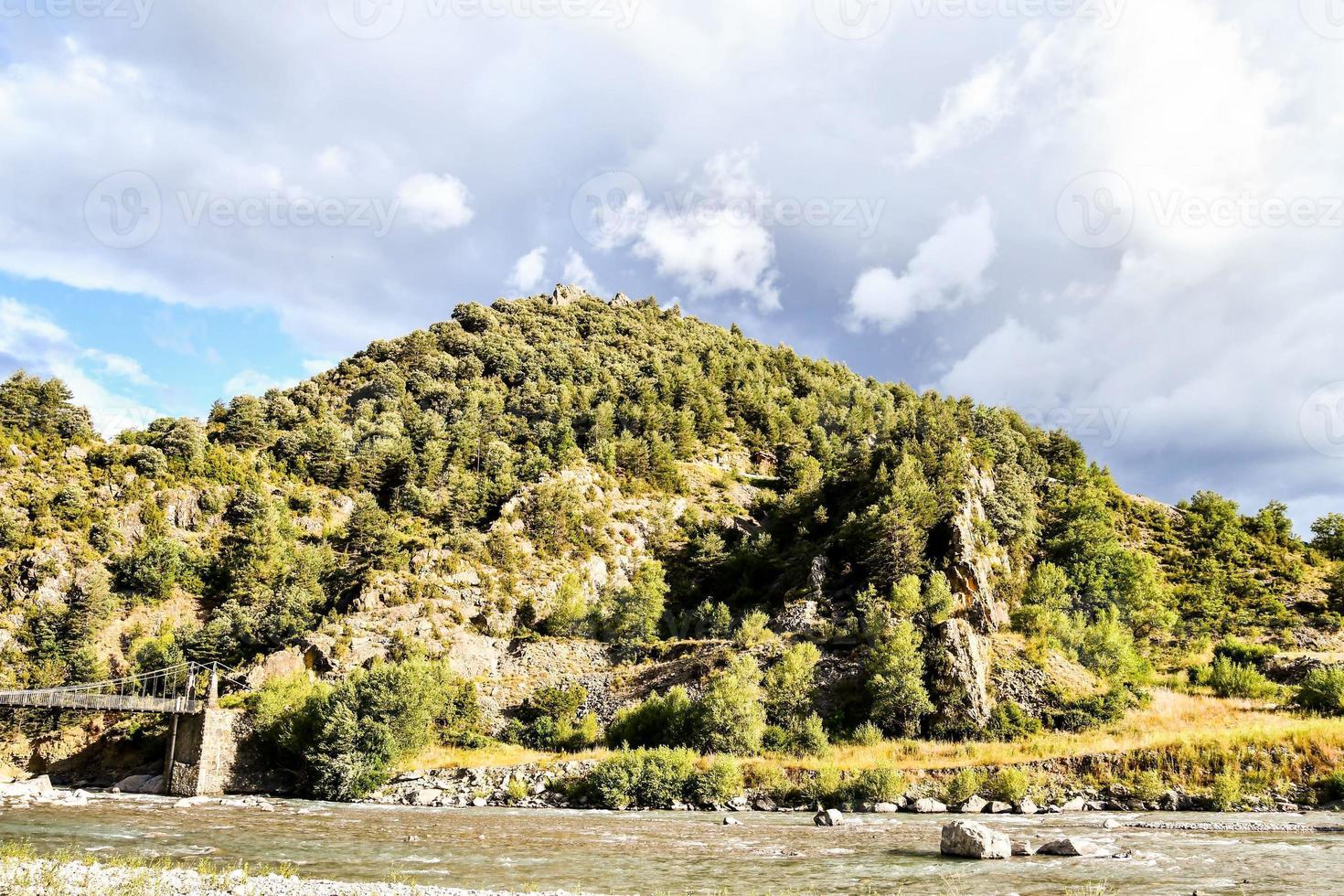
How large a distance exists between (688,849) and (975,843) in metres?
9.23

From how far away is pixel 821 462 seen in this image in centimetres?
11600

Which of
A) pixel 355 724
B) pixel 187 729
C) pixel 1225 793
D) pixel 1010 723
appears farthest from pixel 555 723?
pixel 1225 793

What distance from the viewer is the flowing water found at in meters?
19.0

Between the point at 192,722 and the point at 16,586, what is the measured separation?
1515 inches

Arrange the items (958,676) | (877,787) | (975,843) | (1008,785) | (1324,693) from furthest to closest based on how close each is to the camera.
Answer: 1. (958,676)
2. (1324,693)
3. (877,787)
4. (1008,785)
5. (975,843)

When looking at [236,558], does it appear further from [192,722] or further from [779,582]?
[779,582]

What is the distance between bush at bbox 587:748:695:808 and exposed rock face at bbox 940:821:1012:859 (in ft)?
62.8

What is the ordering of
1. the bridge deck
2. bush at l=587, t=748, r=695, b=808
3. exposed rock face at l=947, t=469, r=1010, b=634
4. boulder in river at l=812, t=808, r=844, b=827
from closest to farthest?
boulder in river at l=812, t=808, r=844, b=827 → bush at l=587, t=748, r=695, b=808 → the bridge deck → exposed rock face at l=947, t=469, r=1010, b=634

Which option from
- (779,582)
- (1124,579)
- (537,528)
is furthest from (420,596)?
(1124,579)

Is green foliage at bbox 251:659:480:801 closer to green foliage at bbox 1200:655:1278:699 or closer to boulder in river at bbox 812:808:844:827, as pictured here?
boulder in river at bbox 812:808:844:827

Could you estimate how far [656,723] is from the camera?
5178 cm

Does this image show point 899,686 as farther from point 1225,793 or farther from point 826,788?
point 1225,793

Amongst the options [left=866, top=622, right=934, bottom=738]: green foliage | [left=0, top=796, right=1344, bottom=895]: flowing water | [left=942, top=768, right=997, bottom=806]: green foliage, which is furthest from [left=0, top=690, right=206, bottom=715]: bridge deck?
[left=942, top=768, right=997, bottom=806]: green foliage

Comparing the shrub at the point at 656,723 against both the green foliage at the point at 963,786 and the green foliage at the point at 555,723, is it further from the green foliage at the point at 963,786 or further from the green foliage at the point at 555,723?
the green foliage at the point at 963,786
